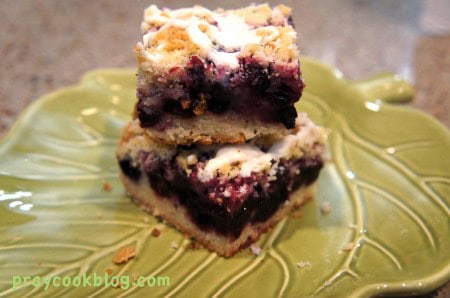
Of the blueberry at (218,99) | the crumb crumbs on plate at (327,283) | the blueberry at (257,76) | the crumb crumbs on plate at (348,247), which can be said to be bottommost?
the crumb crumbs on plate at (348,247)

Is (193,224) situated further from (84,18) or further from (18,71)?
(84,18)

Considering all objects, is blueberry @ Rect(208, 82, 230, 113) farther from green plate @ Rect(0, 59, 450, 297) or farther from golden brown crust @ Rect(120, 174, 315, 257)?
green plate @ Rect(0, 59, 450, 297)

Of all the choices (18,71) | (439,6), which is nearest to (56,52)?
(18,71)

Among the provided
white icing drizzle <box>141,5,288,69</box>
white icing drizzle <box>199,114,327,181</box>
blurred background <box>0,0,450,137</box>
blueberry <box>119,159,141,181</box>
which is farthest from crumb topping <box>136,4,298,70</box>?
blurred background <box>0,0,450,137</box>

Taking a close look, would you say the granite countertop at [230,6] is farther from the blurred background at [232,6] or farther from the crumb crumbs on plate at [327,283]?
the crumb crumbs on plate at [327,283]

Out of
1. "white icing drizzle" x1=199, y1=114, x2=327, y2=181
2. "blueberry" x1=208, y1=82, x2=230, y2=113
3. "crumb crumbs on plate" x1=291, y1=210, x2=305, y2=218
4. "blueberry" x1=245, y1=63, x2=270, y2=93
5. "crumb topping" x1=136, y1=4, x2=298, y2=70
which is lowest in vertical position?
"crumb crumbs on plate" x1=291, y1=210, x2=305, y2=218

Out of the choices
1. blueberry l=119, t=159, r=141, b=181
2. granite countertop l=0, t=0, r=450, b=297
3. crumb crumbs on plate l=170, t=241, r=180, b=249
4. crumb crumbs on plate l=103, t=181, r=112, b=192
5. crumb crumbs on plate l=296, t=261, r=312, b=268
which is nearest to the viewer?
crumb crumbs on plate l=296, t=261, r=312, b=268

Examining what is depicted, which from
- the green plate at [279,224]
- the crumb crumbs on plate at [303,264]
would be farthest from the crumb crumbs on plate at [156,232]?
the crumb crumbs on plate at [303,264]

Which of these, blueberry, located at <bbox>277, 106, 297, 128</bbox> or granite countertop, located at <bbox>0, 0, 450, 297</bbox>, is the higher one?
blueberry, located at <bbox>277, 106, 297, 128</bbox>

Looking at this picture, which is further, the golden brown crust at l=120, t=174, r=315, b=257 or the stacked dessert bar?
the golden brown crust at l=120, t=174, r=315, b=257
